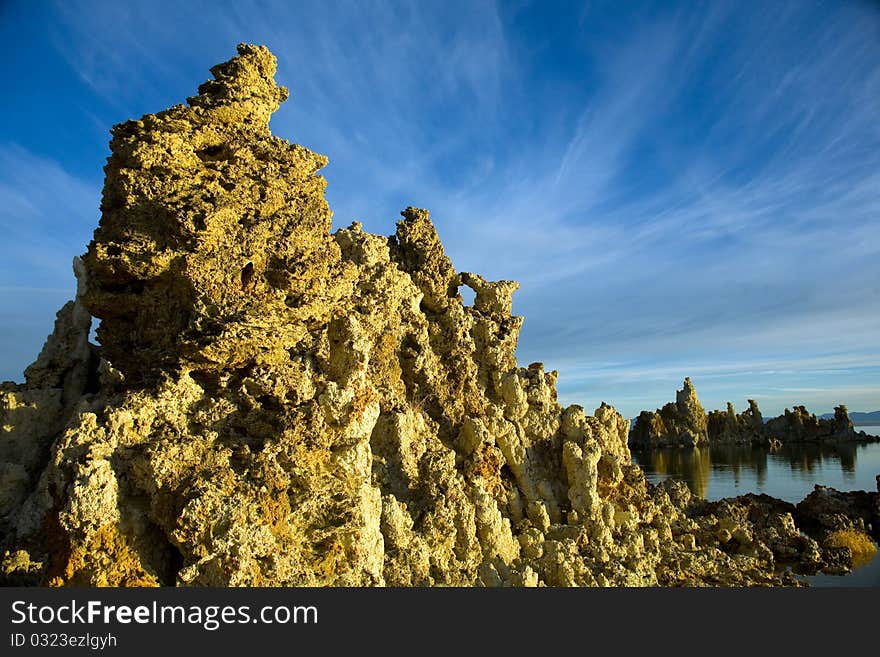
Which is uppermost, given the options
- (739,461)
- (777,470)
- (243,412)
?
(739,461)

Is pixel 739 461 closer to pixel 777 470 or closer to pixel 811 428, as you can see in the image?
pixel 777 470

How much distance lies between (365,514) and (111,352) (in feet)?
13.6

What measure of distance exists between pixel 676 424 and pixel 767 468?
104ft

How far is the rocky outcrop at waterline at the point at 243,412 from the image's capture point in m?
5.95

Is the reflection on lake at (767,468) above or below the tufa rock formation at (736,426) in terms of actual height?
below

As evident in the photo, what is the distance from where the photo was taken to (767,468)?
4678 centimetres

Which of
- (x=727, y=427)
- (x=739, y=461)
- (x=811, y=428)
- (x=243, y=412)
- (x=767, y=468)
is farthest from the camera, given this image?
(x=727, y=427)

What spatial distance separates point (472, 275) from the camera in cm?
1438

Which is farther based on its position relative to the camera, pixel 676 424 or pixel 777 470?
pixel 676 424

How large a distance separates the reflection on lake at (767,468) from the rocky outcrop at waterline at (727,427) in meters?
3.63

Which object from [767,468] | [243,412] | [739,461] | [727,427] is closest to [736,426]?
[727,427]

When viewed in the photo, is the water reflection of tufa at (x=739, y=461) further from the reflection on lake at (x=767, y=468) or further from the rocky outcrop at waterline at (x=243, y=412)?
the rocky outcrop at waterline at (x=243, y=412)

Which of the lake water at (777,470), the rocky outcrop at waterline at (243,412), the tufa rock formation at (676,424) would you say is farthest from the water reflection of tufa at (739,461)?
the rocky outcrop at waterline at (243,412)

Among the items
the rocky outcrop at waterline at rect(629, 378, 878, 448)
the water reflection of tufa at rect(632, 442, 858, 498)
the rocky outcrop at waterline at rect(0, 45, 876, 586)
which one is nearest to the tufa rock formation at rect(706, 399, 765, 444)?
the rocky outcrop at waterline at rect(629, 378, 878, 448)
